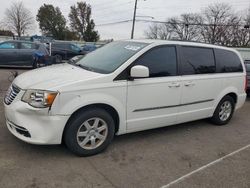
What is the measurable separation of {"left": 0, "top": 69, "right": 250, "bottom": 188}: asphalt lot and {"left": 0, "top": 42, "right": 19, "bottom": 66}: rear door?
9.03 metres

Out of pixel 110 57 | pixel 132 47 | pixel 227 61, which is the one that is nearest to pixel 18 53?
pixel 110 57

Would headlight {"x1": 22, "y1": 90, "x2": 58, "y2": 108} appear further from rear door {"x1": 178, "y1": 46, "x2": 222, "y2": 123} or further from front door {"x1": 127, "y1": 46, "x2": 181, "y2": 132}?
rear door {"x1": 178, "y1": 46, "x2": 222, "y2": 123}

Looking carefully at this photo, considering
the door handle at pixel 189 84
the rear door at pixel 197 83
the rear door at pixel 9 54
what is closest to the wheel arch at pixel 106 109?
the rear door at pixel 197 83

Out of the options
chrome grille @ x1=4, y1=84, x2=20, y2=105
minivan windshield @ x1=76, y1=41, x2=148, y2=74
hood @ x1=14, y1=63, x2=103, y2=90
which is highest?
minivan windshield @ x1=76, y1=41, x2=148, y2=74

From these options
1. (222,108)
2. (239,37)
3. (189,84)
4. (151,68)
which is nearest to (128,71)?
(151,68)

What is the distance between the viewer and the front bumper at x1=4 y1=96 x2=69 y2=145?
3431 millimetres

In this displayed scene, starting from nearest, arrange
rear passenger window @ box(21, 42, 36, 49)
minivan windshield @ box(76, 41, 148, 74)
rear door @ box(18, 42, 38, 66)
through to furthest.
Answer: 1. minivan windshield @ box(76, 41, 148, 74)
2. rear door @ box(18, 42, 38, 66)
3. rear passenger window @ box(21, 42, 36, 49)

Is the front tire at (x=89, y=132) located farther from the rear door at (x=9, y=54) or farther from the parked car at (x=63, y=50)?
the parked car at (x=63, y=50)

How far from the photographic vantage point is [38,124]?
346 cm

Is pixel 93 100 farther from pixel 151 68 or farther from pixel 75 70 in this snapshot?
pixel 151 68

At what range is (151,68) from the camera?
430cm

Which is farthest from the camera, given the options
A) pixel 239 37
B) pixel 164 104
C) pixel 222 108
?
pixel 239 37

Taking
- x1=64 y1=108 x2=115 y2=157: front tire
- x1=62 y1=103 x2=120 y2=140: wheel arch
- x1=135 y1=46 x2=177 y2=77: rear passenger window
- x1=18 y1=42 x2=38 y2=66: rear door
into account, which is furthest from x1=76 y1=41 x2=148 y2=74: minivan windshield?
x1=18 y1=42 x2=38 y2=66: rear door

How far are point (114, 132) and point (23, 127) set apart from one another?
131 cm
